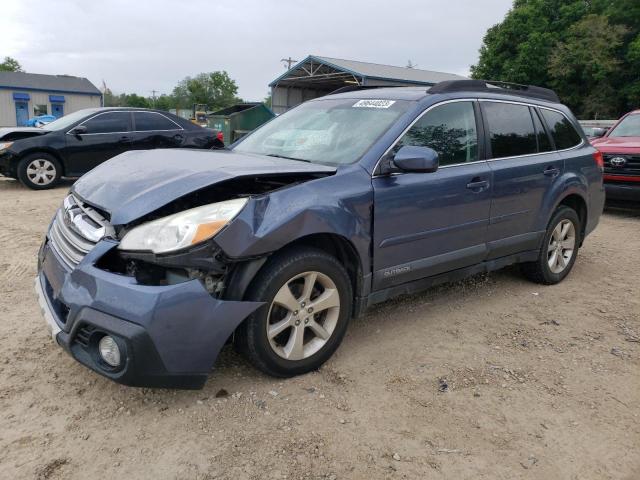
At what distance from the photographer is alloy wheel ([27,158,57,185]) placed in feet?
28.3

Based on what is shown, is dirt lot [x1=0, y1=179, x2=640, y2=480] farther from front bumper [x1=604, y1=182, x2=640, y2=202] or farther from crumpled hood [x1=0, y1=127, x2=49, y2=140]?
crumpled hood [x1=0, y1=127, x2=49, y2=140]

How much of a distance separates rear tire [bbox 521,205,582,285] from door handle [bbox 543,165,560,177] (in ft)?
1.22

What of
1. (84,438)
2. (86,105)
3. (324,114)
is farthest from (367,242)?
(86,105)

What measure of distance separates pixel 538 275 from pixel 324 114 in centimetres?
248

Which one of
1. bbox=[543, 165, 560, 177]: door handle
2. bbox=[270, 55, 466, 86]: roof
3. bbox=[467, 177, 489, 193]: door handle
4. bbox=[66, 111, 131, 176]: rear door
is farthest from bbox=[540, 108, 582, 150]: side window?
bbox=[270, 55, 466, 86]: roof

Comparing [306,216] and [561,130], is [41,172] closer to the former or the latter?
[306,216]

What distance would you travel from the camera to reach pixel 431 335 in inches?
143

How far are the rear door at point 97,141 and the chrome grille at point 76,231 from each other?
6417 mm

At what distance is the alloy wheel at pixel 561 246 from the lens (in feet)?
15.4

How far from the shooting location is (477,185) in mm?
3705

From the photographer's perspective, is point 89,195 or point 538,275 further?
point 538,275

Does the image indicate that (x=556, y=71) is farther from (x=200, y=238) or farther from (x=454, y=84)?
(x=200, y=238)

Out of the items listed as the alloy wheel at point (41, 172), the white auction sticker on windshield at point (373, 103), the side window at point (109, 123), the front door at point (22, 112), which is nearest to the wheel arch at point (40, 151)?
the alloy wheel at point (41, 172)

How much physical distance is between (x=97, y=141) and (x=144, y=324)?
7.69 meters
